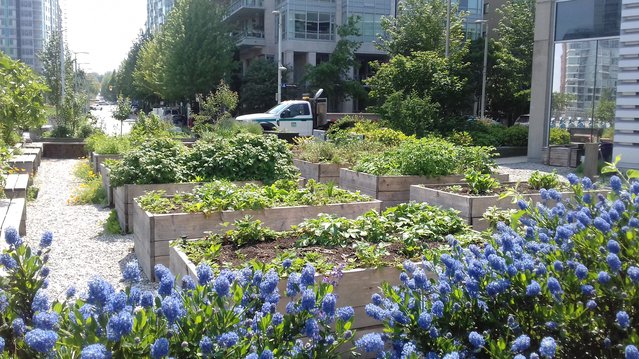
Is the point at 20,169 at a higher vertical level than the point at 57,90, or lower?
lower

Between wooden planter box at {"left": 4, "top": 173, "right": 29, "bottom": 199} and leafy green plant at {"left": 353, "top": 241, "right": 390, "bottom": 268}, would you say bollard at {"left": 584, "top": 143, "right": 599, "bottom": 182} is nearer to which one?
leafy green plant at {"left": 353, "top": 241, "right": 390, "bottom": 268}

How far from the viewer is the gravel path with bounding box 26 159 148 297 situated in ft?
21.1

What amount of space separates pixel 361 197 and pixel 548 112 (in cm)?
1343

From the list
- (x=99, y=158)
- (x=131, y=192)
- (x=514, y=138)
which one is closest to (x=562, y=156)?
(x=514, y=138)

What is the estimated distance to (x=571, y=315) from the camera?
2.67 meters

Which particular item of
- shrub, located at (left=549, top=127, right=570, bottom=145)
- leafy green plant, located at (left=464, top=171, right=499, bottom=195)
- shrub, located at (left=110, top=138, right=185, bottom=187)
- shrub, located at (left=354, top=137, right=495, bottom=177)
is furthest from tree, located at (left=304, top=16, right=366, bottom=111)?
leafy green plant, located at (left=464, top=171, right=499, bottom=195)

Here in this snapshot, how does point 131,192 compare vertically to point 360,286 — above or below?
above

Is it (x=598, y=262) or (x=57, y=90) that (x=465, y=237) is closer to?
(x=598, y=262)

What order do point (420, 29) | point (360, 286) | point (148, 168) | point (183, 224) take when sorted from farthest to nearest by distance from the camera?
1. point (420, 29)
2. point (148, 168)
3. point (183, 224)
4. point (360, 286)

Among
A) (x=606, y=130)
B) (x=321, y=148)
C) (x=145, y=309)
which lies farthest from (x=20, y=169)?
(x=606, y=130)

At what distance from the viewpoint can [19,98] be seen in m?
11.2

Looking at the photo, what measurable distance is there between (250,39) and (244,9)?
313cm

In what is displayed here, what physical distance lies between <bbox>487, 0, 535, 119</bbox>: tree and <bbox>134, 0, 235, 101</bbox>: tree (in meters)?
19.9

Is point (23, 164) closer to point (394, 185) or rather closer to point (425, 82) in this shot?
point (394, 185)
